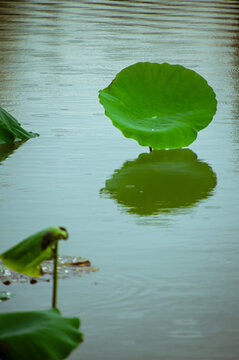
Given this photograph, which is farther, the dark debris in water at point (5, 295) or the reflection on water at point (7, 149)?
the reflection on water at point (7, 149)

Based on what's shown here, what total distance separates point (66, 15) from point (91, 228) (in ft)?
19.3

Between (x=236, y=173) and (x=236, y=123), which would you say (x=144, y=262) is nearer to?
(x=236, y=173)

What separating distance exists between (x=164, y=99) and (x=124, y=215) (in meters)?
0.73

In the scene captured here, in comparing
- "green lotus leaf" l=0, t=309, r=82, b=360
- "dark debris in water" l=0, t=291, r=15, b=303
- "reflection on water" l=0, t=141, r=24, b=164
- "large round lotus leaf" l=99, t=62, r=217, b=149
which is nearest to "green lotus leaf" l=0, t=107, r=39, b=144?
"reflection on water" l=0, t=141, r=24, b=164

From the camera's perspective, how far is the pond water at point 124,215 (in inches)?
44.6

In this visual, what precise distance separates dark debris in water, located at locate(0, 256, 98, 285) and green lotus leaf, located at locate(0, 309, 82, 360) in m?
0.30

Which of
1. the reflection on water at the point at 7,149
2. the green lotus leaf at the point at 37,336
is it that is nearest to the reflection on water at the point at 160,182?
the reflection on water at the point at 7,149

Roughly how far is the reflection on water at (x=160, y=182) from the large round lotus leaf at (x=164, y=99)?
8 cm

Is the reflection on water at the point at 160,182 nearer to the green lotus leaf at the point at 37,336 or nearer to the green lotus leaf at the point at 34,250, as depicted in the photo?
the green lotus leaf at the point at 34,250

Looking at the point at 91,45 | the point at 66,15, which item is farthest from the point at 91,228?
the point at 66,15

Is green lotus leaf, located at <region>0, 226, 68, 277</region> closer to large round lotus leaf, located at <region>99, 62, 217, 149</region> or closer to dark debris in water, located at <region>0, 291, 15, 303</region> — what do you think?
dark debris in water, located at <region>0, 291, 15, 303</region>

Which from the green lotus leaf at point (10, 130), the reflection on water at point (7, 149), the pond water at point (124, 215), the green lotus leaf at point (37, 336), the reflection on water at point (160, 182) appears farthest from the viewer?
the green lotus leaf at point (10, 130)

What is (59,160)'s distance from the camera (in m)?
2.22

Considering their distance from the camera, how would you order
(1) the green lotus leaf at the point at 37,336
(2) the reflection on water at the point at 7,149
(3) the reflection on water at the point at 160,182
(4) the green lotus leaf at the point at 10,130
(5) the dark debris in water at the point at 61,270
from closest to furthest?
(1) the green lotus leaf at the point at 37,336 → (5) the dark debris in water at the point at 61,270 → (3) the reflection on water at the point at 160,182 → (2) the reflection on water at the point at 7,149 → (4) the green lotus leaf at the point at 10,130
